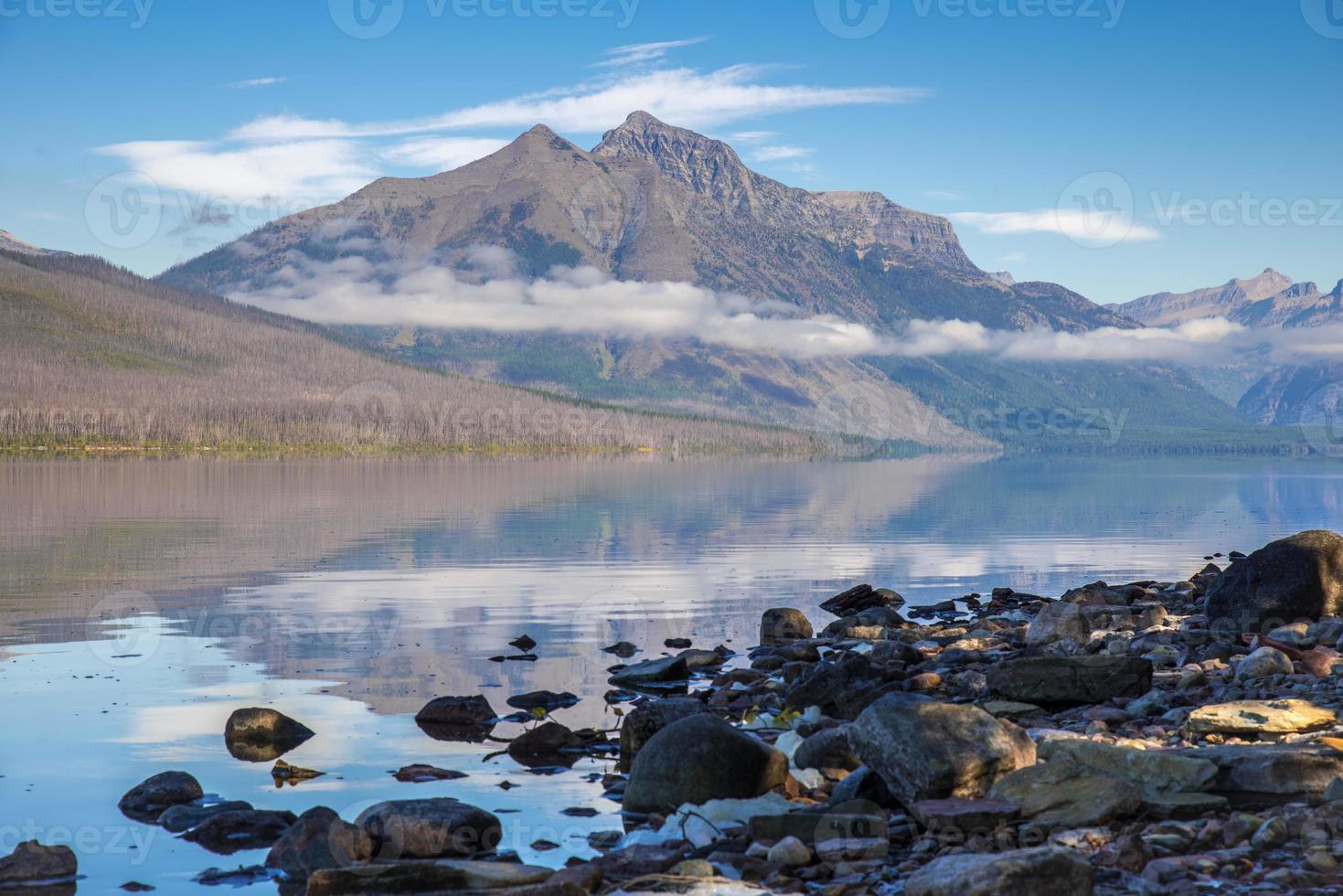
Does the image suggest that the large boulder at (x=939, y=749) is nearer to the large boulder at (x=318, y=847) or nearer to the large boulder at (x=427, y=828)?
the large boulder at (x=427, y=828)

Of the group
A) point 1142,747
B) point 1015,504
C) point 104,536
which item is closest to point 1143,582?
point 1142,747

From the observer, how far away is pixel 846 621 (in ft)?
117

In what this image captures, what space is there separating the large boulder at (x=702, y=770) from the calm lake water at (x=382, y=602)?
70 centimetres

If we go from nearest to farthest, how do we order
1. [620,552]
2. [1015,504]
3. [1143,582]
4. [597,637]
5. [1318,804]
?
[1318,804], [597,637], [1143,582], [620,552], [1015,504]

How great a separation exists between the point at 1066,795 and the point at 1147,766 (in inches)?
52.7

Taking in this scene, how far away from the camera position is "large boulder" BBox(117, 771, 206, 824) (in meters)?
17.5

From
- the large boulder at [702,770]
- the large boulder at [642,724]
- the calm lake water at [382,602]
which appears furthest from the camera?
the large boulder at [642,724]

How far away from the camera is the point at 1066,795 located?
14.7 metres

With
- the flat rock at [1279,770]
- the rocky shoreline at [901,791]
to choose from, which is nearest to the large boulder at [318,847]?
the rocky shoreline at [901,791]

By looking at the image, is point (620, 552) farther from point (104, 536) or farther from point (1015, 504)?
point (1015, 504)

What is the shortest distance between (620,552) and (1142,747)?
45.3 meters

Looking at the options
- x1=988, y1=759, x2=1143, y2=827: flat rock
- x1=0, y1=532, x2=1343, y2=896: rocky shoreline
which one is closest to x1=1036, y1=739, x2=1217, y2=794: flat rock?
x1=0, y1=532, x2=1343, y2=896: rocky shoreline

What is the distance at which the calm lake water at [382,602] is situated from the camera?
1886cm

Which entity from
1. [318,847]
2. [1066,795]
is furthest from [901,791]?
[318,847]
